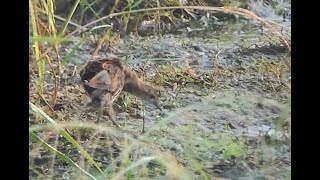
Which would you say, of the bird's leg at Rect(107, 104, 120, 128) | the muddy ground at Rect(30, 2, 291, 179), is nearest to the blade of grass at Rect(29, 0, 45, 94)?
the muddy ground at Rect(30, 2, 291, 179)

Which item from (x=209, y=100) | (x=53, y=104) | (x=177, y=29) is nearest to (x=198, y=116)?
(x=209, y=100)

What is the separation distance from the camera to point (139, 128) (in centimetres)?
103

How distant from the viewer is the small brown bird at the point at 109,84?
1.04 m

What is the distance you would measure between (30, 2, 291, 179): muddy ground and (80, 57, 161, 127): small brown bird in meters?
0.01

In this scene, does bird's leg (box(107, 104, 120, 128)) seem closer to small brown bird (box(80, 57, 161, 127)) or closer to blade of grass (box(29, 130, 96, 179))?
small brown bird (box(80, 57, 161, 127))

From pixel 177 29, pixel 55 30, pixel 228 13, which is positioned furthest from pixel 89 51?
pixel 228 13

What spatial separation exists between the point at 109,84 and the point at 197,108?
0.19 metres

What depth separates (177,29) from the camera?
3.44 ft

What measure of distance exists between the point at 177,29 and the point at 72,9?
23 cm

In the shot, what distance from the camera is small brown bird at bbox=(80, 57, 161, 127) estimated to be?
41.0 inches

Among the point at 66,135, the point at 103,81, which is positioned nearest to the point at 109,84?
the point at 103,81
